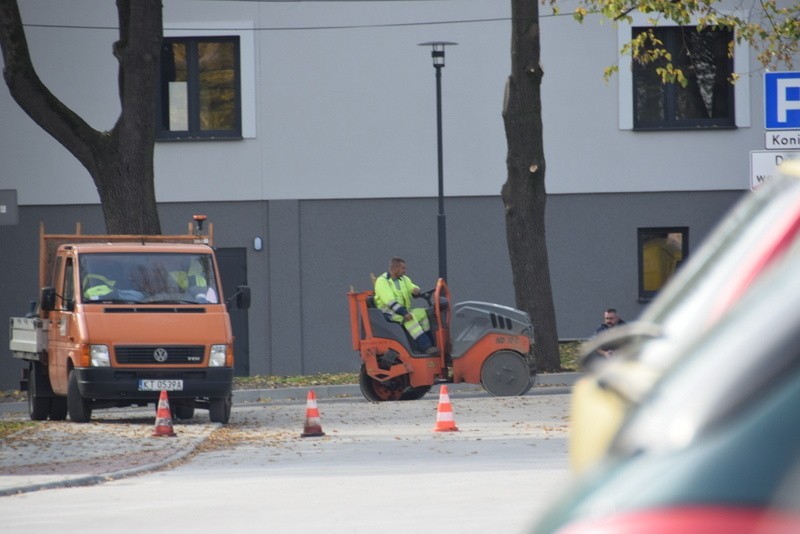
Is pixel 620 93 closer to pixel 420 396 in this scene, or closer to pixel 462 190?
pixel 462 190

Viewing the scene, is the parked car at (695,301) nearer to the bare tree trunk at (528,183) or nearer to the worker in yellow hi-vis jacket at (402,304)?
the worker in yellow hi-vis jacket at (402,304)

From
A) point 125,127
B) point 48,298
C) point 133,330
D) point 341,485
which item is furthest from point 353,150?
point 341,485

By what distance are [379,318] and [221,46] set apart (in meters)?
11.2

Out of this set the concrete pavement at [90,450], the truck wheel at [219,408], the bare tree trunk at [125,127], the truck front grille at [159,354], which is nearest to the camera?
the concrete pavement at [90,450]

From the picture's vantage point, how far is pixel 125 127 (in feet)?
74.5

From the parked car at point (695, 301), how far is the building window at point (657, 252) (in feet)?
88.3

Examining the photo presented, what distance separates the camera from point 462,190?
2998cm

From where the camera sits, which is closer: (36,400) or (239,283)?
(36,400)

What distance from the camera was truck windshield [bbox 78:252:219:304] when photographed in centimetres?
1838

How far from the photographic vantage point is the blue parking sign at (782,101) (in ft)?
47.2

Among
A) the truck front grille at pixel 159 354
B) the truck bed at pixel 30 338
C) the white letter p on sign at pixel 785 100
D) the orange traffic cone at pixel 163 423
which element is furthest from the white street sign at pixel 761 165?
the truck bed at pixel 30 338

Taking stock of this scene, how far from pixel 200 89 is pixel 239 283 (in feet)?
12.4

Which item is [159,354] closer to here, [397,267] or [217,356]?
[217,356]

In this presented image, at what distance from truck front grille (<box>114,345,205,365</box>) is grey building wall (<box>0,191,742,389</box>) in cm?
1208
